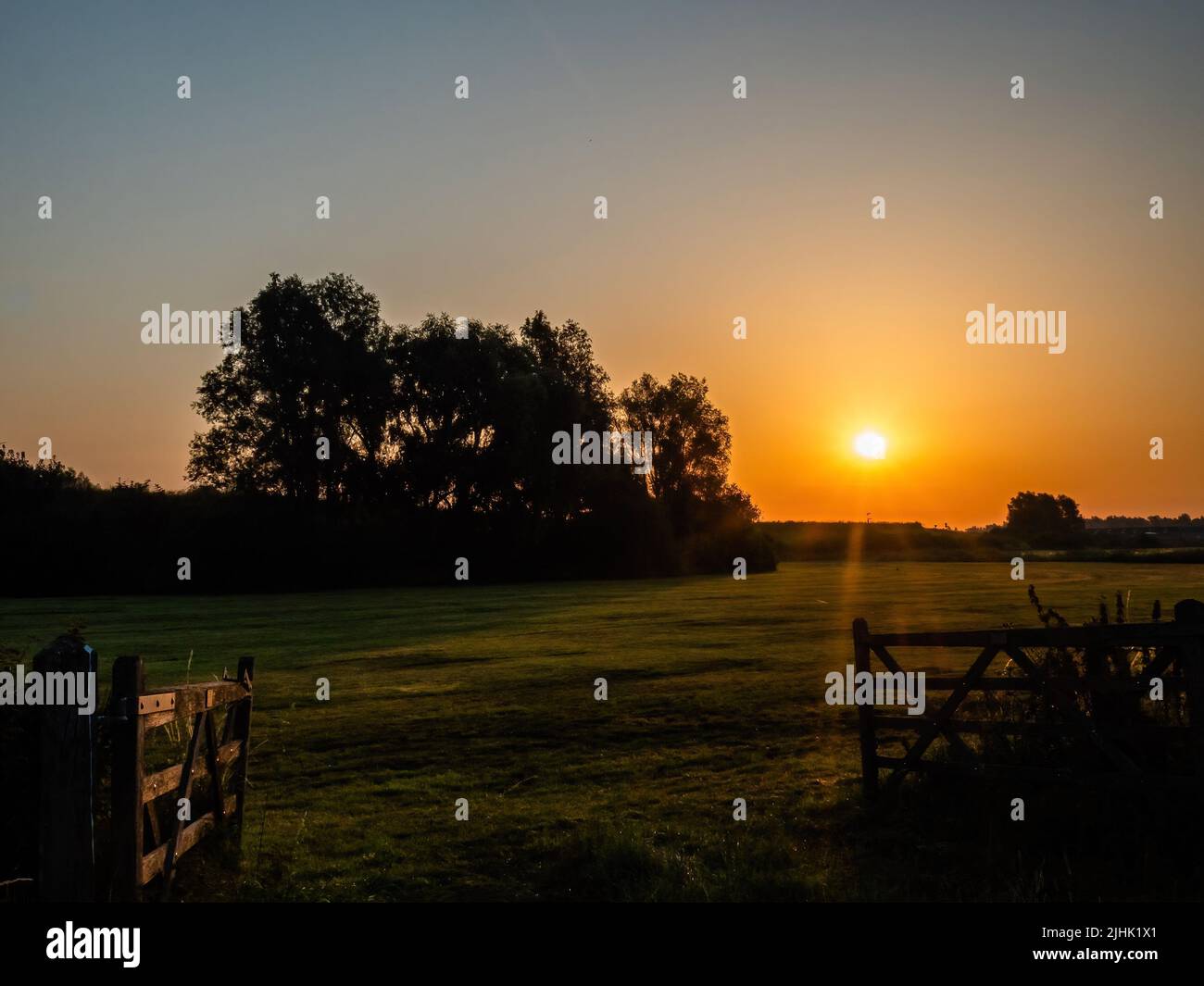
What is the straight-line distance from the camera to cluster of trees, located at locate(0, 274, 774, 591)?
7494 cm

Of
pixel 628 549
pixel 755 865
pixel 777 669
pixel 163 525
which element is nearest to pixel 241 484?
pixel 163 525

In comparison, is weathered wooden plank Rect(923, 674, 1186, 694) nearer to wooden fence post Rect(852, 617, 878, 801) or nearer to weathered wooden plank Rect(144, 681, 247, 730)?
wooden fence post Rect(852, 617, 878, 801)

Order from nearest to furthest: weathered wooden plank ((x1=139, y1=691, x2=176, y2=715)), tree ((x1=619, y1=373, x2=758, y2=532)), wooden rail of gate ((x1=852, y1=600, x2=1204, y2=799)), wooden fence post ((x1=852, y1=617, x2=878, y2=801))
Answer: weathered wooden plank ((x1=139, y1=691, x2=176, y2=715)), wooden rail of gate ((x1=852, y1=600, x2=1204, y2=799)), wooden fence post ((x1=852, y1=617, x2=878, y2=801)), tree ((x1=619, y1=373, x2=758, y2=532))

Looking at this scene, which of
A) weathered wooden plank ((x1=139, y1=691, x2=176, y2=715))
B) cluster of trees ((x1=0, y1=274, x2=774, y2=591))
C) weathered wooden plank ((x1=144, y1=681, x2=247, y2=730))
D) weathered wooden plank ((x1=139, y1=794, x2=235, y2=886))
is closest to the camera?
weathered wooden plank ((x1=139, y1=691, x2=176, y2=715))

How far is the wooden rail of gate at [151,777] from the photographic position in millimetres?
7945

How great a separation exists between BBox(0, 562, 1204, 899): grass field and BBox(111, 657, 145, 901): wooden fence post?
1910mm

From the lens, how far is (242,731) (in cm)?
1192

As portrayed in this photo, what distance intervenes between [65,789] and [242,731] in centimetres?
477

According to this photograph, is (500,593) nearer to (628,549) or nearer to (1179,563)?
(628,549)

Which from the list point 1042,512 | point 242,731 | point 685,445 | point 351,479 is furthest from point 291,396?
point 1042,512

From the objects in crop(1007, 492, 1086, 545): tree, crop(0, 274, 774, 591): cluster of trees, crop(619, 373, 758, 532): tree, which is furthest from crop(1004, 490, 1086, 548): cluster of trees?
crop(0, 274, 774, 591): cluster of trees

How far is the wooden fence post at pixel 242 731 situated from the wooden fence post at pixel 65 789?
14.5ft

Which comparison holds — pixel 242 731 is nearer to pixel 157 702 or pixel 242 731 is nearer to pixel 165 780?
pixel 165 780

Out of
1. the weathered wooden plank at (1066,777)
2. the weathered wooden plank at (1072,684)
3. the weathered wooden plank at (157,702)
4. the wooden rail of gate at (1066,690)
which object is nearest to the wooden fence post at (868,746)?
the wooden rail of gate at (1066,690)
